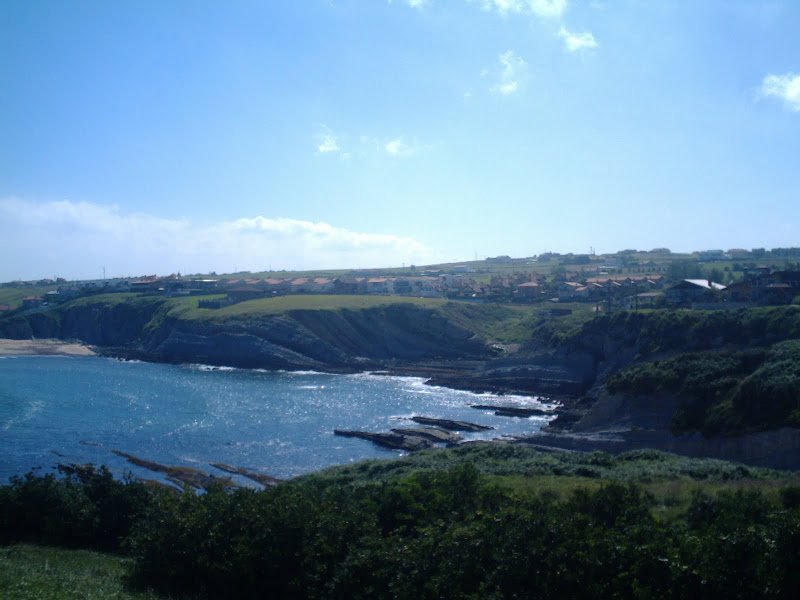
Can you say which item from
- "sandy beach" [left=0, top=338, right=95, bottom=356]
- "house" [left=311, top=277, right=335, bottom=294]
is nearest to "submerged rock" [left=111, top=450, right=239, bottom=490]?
"sandy beach" [left=0, top=338, right=95, bottom=356]

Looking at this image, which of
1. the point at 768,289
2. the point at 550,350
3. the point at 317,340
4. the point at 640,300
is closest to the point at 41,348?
the point at 317,340

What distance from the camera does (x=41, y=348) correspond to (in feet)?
232

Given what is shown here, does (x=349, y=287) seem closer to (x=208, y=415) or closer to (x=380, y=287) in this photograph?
(x=380, y=287)

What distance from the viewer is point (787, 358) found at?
86.6 ft

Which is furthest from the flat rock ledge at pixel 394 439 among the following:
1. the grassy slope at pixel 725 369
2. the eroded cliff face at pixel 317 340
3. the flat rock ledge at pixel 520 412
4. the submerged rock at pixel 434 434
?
the eroded cliff face at pixel 317 340

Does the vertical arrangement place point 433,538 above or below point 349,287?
below

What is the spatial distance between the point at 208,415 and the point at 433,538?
1244 inches

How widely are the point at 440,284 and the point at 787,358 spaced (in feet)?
222

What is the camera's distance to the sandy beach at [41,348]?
68375 millimetres

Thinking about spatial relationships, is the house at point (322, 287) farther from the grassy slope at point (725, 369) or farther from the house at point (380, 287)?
the grassy slope at point (725, 369)

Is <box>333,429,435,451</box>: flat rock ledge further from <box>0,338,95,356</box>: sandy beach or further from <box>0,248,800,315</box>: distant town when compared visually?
<box>0,338,95,356</box>: sandy beach

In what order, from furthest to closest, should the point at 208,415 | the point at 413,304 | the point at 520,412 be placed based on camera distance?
the point at 413,304
the point at 520,412
the point at 208,415

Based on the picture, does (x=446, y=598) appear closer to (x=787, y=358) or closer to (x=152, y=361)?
(x=787, y=358)

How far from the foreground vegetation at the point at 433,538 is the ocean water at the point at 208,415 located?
39.2 feet
